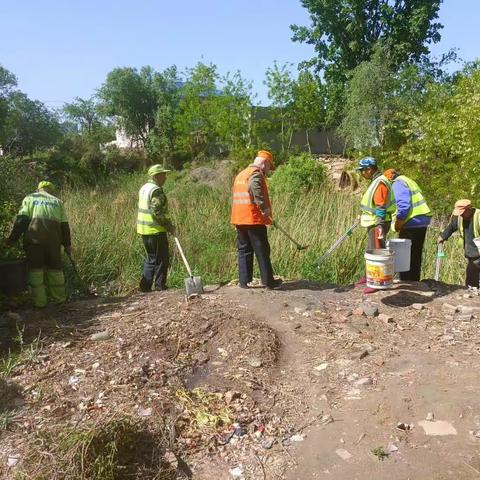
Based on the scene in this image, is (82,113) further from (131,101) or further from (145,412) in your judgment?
(145,412)

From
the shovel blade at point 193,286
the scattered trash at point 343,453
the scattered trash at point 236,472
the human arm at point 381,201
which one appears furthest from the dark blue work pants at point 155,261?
the scattered trash at point 343,453

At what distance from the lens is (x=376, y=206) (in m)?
5.09

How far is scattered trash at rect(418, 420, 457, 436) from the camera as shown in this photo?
9.45 feet

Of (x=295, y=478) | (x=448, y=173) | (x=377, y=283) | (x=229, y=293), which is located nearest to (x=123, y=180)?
(x=448, y=173)

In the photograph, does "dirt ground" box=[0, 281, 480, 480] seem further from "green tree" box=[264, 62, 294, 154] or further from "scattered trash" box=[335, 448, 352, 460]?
"green tree" box=[264, 62, 294, 154]

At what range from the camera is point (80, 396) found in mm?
3369

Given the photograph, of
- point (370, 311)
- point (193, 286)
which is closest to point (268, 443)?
point (370, 311)

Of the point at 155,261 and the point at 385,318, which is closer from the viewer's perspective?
the point at 385,318

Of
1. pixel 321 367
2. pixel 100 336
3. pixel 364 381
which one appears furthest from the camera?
pixel 100 336

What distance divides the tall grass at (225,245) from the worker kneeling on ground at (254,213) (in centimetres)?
143

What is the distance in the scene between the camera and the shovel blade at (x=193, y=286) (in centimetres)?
520

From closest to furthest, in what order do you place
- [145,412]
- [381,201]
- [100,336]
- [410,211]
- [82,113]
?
1. [145,412]
2. [100,336]
3. [381,201]
4. [410,211]
5. [82,113]

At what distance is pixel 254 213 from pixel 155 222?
4.12 feet

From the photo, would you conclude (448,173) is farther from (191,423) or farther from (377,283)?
(191,423)
